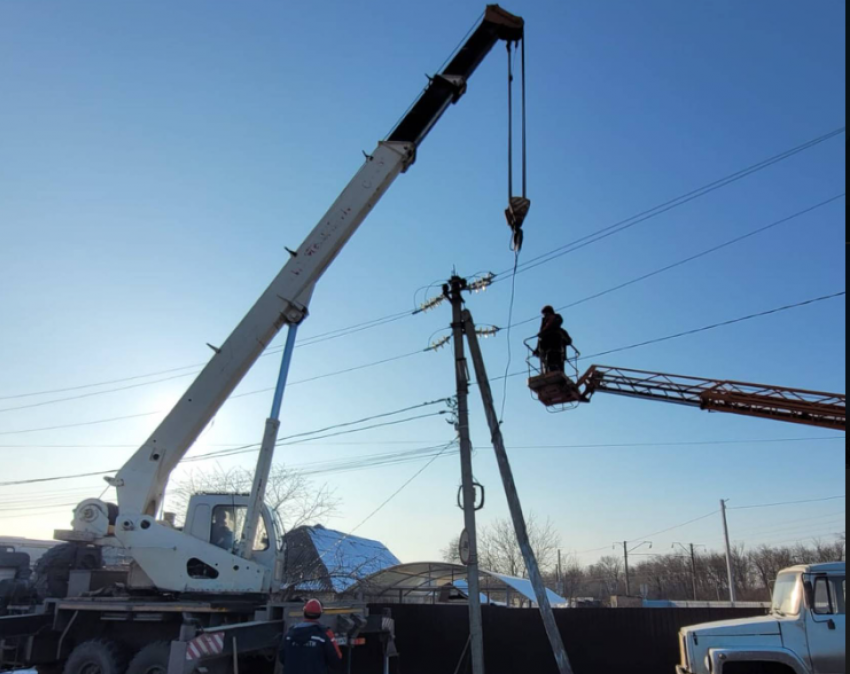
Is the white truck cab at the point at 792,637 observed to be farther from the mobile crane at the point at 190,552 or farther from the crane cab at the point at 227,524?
the crane cab at the point at 227,524

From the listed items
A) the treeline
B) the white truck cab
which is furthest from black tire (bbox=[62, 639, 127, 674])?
the treeline

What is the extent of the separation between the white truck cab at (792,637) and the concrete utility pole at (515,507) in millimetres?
2343

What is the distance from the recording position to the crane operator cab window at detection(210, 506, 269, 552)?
32.3 ft

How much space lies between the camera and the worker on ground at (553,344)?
12.3m

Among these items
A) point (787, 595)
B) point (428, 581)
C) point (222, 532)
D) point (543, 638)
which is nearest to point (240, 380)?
point (222, 532)

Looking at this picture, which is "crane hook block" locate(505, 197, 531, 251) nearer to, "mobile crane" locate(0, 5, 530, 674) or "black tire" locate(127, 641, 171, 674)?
"mobile crane" locate(0, 5, 530, 674)

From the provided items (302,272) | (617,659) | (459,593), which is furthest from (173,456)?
(459,593)

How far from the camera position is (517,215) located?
37.0 ft

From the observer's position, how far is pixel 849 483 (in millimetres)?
1644

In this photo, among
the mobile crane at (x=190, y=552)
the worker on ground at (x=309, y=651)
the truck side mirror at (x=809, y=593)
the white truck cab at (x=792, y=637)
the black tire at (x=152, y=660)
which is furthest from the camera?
the mobile crane at (x=190, y=552)

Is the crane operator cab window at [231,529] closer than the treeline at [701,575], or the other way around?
the crane operator cab window at [231,529]

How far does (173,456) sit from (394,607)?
6875mm

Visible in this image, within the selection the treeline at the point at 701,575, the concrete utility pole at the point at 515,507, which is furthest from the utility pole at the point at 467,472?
the treeline at the point at 701,575

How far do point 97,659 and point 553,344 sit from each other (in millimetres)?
9280
